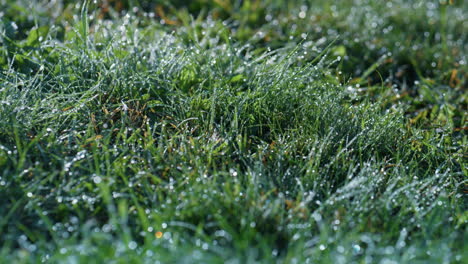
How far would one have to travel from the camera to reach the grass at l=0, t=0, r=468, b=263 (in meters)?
1.76

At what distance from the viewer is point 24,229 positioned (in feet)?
5.69

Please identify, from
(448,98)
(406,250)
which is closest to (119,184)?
(406,250)

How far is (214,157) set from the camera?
2.21 meters

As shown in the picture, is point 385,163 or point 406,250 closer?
point 406,250

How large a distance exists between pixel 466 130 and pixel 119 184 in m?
1.79

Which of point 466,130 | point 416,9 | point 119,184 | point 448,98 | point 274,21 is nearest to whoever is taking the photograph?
point 119,184

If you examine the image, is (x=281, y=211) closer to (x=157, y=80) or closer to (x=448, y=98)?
(x=157, y=80)

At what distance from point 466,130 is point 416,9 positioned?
1569mm

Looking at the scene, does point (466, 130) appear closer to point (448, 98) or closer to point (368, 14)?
point (448, 98)

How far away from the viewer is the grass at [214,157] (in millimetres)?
1765

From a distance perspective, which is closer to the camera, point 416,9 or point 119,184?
point 119,184

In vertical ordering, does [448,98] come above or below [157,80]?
below

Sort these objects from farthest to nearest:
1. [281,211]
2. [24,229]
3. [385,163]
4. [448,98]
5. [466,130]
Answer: [448,98] < [466,130] < [385,163] < [281,211] < [24,229]

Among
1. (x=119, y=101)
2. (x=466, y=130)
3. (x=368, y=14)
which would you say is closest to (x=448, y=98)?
(x=466, y=130)
